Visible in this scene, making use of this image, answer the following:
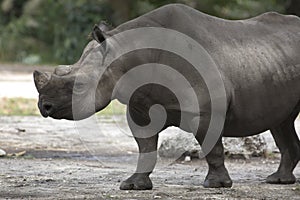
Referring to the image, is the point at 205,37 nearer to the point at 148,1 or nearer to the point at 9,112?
the point at 9,112

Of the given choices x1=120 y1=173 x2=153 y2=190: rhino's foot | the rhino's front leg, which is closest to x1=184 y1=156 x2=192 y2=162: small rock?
the rhino's front leg

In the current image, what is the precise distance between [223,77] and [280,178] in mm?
1325

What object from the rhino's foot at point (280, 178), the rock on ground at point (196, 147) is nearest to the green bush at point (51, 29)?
the rock on ground at point (196, 147)

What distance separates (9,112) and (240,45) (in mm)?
8478

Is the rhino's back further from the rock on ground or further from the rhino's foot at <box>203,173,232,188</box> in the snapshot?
the rock on ground

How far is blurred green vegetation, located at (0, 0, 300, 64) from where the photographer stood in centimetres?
3016

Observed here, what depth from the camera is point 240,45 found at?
7566mm

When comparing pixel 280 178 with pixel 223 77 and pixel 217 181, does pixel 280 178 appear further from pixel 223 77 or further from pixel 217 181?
pixel 223 77

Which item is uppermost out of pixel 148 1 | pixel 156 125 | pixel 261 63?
pixel 261 63

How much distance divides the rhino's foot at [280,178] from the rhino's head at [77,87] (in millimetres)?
1938

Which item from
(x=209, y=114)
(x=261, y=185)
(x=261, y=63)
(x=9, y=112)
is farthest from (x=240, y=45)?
(x=9, y=112)

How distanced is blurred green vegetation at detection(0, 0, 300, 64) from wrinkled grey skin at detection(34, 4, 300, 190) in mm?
21560

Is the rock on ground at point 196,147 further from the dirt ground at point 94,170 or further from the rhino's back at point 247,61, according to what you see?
the rhino's back at point 247,61

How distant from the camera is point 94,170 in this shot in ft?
28.7
